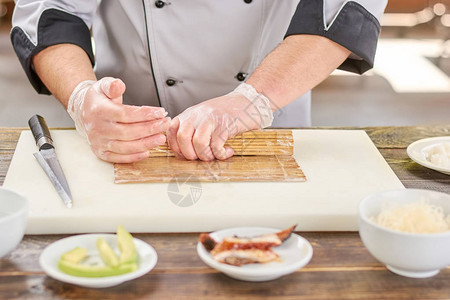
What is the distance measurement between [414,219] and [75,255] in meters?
0.59

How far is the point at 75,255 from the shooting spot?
108 cm

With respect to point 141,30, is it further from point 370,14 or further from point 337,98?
point 337,98

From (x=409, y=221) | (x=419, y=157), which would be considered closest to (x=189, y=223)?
(x=409, y=221)

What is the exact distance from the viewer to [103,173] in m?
1.56

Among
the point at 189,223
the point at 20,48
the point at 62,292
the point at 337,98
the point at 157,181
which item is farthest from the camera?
the point at 337,98

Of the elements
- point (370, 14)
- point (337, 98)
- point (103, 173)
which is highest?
point (370, 14)

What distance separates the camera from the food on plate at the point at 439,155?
63.5 inches

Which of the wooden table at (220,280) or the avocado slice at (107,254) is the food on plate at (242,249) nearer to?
the wooden table at (220,280)

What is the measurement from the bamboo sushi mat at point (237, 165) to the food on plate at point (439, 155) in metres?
0.36

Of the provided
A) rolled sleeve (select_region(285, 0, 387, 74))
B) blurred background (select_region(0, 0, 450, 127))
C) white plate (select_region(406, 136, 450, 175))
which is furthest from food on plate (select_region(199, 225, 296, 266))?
blurred background (select_region(0, 0, 450, 127))

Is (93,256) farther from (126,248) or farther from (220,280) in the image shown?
(220,280)

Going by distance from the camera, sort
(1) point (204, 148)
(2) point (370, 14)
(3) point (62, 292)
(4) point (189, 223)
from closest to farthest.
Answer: (3) point (62, 292) < (4) point (189, 223) < (1) point (204, 148) < (2) point (370, 14)

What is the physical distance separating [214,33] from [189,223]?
844 mm

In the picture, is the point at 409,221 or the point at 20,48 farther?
the point at 20,48
